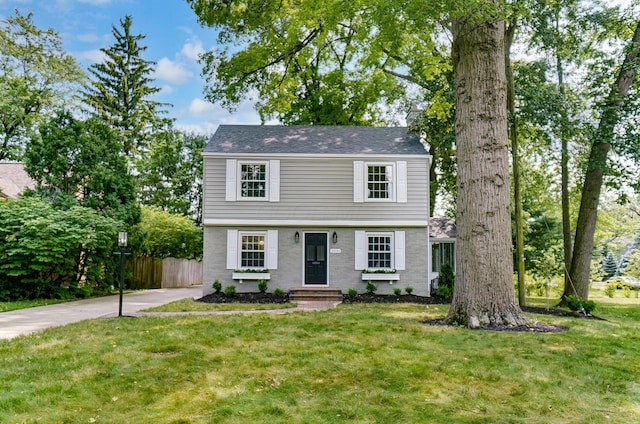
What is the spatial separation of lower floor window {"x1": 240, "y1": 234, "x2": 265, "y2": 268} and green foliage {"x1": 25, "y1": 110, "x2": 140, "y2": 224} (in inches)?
191

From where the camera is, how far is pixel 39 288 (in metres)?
14.1

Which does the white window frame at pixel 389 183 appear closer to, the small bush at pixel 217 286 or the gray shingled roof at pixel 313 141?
the gray shingled roof at pixel 313 141

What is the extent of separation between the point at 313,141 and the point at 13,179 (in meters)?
14.4

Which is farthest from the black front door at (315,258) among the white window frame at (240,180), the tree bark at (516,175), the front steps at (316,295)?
the tree bark at (516,175)

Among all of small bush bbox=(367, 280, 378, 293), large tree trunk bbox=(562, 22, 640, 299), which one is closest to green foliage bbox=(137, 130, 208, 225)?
small bush bbox=(367, 280, 378, 293)

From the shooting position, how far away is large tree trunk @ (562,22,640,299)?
41.9 ft

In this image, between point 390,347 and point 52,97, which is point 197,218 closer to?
point 52,97

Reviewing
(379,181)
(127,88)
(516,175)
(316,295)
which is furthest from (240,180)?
(127,88)

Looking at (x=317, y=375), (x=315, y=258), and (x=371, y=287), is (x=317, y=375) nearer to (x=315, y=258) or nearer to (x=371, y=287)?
(x=371, y=287)

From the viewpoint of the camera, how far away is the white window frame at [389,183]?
615 inches

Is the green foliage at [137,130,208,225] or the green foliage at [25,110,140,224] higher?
the green foliage at [137,130,208,225]

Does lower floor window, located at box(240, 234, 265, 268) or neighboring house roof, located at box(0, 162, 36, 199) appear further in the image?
neighboring house roof, located at box(0, 162, 36, 199)

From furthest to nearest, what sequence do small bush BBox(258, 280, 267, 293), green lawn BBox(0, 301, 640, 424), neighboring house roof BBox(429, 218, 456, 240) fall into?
neighboring house roof BBox(429, 218, 456, 240) → small bush BBox(258, 280, 267, 293) → green lawn BBox(0, 301, 640, 424)

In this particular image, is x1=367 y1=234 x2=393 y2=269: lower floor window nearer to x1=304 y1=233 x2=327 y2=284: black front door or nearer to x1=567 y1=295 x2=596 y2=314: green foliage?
x1=304 y1=233 x2=327 y2=284: black front door
